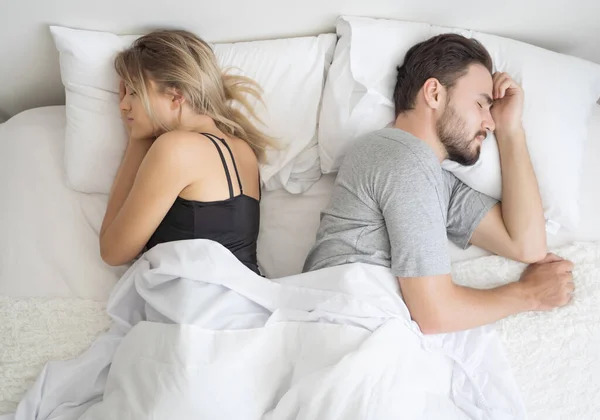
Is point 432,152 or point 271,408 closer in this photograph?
point 271,408

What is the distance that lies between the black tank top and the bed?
0.60 feet

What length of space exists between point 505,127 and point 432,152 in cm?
26

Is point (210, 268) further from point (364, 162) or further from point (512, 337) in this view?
point (512, 337)

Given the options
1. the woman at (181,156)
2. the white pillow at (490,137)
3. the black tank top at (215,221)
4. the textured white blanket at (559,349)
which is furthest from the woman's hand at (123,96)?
the textured white blanket at (559,349)

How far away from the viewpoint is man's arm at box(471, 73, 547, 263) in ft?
4.17

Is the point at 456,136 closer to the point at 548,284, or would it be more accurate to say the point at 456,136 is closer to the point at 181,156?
the point at 548,284

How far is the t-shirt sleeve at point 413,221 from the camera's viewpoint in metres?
1.09

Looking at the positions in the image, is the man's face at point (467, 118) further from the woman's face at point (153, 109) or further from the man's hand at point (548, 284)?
the woman's face at point (153, 109)

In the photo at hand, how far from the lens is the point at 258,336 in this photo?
1.06m

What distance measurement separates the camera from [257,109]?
1365 millimetres

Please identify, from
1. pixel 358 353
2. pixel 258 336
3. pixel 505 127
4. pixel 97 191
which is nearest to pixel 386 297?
pixel 358 353

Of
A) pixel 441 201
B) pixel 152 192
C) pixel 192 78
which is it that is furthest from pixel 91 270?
pixel 441 201

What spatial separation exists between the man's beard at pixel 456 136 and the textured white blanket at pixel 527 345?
0.41 metres

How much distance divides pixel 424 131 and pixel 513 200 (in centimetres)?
28
